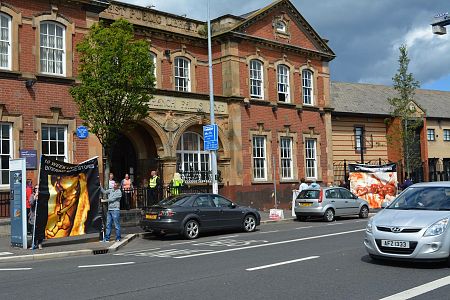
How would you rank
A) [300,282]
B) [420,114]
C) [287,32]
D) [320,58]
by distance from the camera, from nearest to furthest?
1. [300,282]
2. [287,32]
3. [320,58]
4. [420,114]

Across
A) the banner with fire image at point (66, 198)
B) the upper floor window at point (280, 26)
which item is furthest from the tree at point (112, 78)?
the upper floor window at point (280, 26)

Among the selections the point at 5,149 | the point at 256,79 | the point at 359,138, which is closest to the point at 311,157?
the point at 256,79

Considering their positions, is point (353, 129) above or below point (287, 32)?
below

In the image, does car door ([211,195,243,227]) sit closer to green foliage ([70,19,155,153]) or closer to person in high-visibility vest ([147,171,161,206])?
green foliage ([70,19,155,153])

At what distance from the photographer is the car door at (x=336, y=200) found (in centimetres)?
2175

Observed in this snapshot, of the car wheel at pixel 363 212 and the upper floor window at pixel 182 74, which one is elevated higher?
the upper floor window at pixel 182 74

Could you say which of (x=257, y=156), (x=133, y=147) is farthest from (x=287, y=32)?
(x=133, y=147)

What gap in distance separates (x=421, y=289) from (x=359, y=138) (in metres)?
29.1

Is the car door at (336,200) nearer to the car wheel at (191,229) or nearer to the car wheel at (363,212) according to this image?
the car wheel at (363,212)

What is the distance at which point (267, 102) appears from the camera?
2825 centimetres

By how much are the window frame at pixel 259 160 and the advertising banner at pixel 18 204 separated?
14683mm

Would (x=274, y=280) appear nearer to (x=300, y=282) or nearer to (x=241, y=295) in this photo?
(x=300, y=282)

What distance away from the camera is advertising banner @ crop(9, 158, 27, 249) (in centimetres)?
1411

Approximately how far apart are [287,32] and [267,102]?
463 cm
